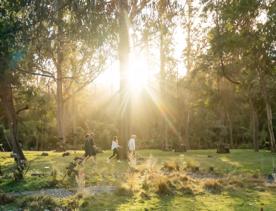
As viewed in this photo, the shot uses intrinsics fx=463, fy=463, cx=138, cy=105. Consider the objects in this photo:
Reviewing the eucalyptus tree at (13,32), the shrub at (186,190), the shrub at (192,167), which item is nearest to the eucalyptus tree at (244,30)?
the shrub at (192,167)

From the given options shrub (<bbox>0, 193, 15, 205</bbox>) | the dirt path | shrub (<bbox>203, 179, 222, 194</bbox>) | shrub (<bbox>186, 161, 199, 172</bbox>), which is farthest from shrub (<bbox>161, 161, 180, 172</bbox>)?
shrub (<bbox>0, 193, 15, 205</bbox>)

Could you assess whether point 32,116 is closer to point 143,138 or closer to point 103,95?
point 143,138

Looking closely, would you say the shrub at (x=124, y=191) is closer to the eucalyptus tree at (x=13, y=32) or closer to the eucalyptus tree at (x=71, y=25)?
the eucalyptus tree at (x=71, y=25)

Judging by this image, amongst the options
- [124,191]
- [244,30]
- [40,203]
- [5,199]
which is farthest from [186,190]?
[244,30]

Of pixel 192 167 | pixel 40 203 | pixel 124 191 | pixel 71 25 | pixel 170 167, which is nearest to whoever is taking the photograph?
pixel 40 203

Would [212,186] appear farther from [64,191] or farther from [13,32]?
[13,32]

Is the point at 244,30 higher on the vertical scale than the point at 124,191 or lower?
higher

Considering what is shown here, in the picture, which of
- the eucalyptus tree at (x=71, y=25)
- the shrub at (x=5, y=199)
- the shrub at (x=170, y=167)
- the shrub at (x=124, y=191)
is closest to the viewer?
the eucalyptus tree at (x=71, y=25)

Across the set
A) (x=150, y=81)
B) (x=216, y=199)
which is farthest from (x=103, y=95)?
(x=216, y=199)

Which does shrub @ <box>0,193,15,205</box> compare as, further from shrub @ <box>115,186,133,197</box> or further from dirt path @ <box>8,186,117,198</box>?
shrub @ <box>115,186,133,197</box>

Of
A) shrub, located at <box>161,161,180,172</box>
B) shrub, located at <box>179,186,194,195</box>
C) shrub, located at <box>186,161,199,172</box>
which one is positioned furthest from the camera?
shrub, located at <box>186,161,199,172</box>

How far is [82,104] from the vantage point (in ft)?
249

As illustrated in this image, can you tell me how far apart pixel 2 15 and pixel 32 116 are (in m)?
55.7

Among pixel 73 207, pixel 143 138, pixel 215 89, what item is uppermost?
pixel 215 89
